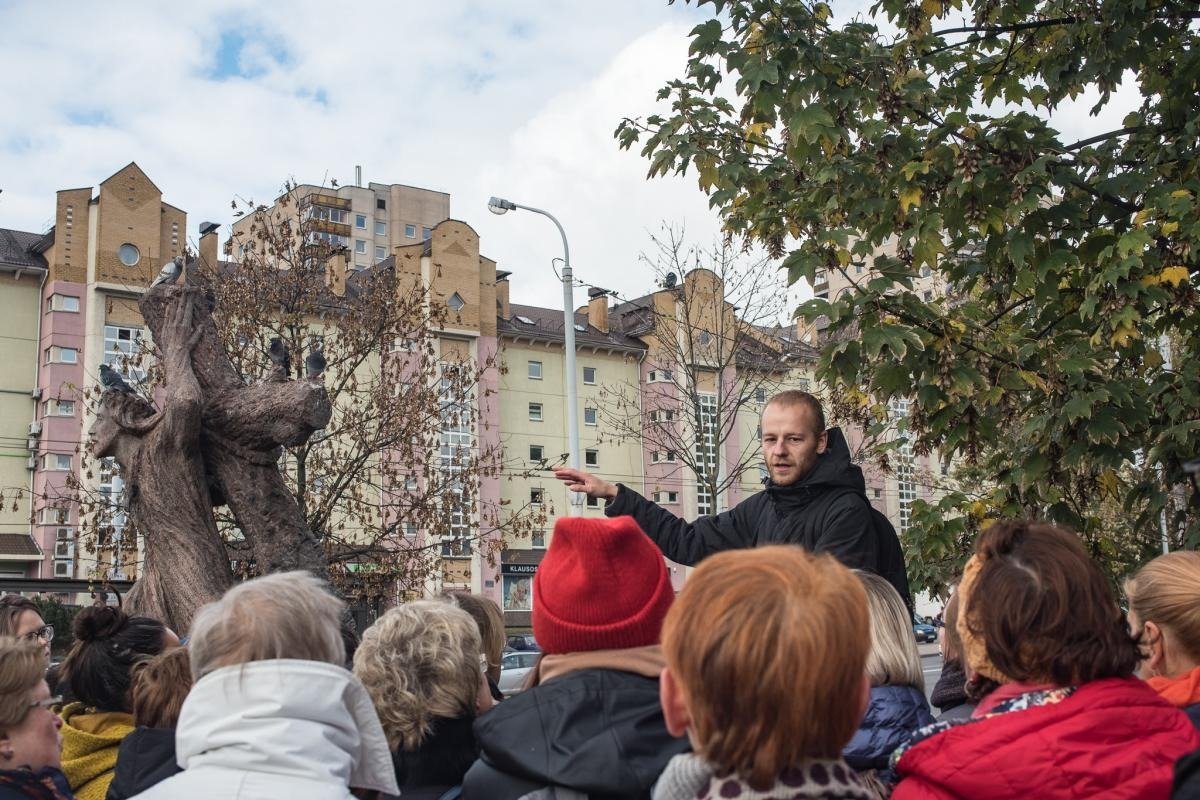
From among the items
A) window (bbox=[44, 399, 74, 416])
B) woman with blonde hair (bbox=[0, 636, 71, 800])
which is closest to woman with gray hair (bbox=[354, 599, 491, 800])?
woman with blonde hair (bbox=[0, 636, 71, 800])

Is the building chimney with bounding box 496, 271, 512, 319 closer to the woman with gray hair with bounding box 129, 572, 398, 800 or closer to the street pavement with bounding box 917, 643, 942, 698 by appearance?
the street pavement with bounding box 917, 643, 942, 698

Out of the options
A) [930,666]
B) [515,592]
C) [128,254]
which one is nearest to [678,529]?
[930,666]

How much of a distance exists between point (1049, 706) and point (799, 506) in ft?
7.93

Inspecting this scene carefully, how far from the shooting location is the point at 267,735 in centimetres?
252

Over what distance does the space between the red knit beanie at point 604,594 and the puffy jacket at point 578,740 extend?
92 mm

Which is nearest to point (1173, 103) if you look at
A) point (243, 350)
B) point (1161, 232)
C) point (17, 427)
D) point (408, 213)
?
point (1161, 232)

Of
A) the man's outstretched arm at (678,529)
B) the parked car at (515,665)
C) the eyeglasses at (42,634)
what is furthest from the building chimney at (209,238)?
the man's outstretched arm at (678,529)

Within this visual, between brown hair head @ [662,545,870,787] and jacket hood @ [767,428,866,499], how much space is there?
2768 mm

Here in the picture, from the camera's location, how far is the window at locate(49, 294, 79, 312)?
43.6 metres

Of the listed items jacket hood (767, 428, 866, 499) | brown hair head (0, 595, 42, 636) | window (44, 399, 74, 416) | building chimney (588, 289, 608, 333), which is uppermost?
building chimney (588, 289, 608, 333)

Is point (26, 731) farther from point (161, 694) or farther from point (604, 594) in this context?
point (604, 594)

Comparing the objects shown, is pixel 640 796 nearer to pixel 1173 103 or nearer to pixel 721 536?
pixel 721 536

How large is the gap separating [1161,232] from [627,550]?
16.6ft

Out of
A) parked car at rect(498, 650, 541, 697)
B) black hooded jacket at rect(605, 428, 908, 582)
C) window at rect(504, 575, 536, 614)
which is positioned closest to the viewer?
black hooded jacket at rect(605, 428, 908, 582)
